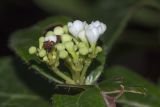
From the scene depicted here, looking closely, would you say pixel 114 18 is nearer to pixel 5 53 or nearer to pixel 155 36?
pixel 155 36

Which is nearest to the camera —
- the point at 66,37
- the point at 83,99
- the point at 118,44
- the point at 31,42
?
the point at 83,99

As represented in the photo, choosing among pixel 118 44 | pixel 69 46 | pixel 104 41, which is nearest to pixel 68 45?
pixel 69 46

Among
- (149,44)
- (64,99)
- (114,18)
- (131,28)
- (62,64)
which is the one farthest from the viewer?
(131,28)

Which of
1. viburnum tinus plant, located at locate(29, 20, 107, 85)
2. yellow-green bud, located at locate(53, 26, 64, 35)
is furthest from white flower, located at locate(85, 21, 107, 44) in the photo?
yellow-green bud, located at locate(53, 26, 64, 35)

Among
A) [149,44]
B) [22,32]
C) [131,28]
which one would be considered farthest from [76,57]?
[131,28]

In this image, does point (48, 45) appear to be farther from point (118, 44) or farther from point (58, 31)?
point (118, 44)

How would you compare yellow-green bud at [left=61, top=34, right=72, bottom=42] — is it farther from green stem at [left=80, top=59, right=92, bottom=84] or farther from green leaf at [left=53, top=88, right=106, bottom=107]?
green leaf at [left=53, top=88, right=106, bottom=107]

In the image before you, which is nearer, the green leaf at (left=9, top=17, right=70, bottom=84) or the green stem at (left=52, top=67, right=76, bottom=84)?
the green stem at (left=52, top=67, right=76, bottom=84)
